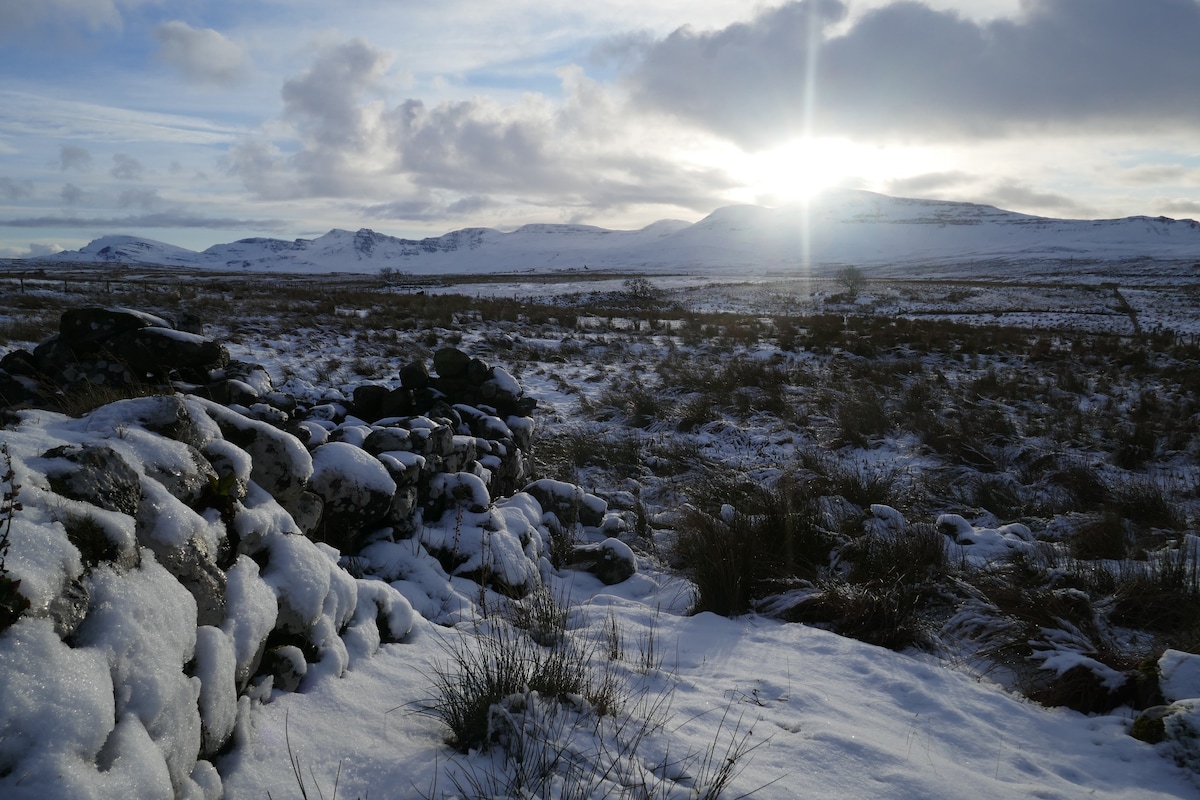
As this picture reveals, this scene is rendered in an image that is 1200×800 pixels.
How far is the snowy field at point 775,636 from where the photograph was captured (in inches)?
81.0

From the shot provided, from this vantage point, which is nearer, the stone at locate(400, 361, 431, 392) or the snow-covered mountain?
the stone at locate(400, 361, 431, 392)

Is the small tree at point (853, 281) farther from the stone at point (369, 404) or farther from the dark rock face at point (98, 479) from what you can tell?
the dark rock face at point (98, 479)

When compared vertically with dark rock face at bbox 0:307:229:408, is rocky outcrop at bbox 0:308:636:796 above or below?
below

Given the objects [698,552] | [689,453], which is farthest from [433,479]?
[689,453]

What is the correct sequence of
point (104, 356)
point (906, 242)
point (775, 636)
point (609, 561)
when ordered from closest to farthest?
point (775, 636), point (609, 561), point (104, 356), point (906, 242)

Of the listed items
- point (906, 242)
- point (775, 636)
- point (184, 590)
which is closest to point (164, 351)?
point (184, 590)

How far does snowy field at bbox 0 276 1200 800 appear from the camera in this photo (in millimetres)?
2057

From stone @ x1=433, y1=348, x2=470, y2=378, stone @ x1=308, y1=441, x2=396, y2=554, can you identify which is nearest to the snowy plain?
stone @ x1=308, y1=441, x2=396, y2=554

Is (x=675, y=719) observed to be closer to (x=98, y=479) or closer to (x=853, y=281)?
(x=98, y=479)

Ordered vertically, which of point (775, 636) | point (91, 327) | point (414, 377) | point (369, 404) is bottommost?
point (775, 636)

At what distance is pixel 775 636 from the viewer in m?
3.81

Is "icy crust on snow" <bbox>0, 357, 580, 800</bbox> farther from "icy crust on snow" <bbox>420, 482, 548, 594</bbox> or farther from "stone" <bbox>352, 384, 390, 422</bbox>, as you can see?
"stone" <bbox>352, 384, 390, 422</bbox>

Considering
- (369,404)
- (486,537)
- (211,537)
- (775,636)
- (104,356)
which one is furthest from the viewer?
(369,404)

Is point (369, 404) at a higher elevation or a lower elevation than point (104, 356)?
lower
